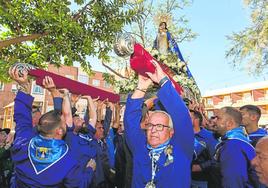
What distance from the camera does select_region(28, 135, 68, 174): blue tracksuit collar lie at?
2758mm

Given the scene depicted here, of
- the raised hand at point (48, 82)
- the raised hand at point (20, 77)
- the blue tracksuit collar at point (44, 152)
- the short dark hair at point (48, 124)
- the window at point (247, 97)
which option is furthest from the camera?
the window at point (247, 97)

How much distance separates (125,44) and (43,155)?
1288 mm

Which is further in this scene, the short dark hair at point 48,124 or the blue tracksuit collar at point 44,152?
the short dark hair at point 48,124

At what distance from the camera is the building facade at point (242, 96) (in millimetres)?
46281

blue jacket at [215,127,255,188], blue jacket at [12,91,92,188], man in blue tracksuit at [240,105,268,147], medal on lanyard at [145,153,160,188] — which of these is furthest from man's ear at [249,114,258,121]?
blue jacket at [12,91,92,188]

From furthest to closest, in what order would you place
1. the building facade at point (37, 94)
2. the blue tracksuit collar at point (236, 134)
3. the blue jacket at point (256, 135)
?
the building facade at point (37, 94) → the blue jacket at point (256, 135) → the blue tracksuit collar at point (236, 134)

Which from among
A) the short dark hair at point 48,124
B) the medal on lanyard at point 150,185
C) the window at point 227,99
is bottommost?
the medal on lanyard at point 150,185

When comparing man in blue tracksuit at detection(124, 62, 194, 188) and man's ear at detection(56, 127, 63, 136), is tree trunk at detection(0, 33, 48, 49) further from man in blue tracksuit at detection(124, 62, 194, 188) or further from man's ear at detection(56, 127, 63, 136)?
man in blue tracksuit at detection(124, 62, 194, 188)

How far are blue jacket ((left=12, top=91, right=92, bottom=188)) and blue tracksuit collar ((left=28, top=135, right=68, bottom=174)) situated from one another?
3cm

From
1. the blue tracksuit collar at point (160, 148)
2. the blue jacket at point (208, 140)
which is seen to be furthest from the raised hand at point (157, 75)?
the blue jacket at point (208, 140)

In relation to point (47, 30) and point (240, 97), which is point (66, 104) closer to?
point (47, 30)

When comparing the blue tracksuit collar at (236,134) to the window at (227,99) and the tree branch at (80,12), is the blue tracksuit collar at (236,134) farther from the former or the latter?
the window at (227,99)

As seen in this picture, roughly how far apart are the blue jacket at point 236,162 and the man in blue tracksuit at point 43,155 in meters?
1.53

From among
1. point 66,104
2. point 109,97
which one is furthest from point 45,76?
point 109,97
